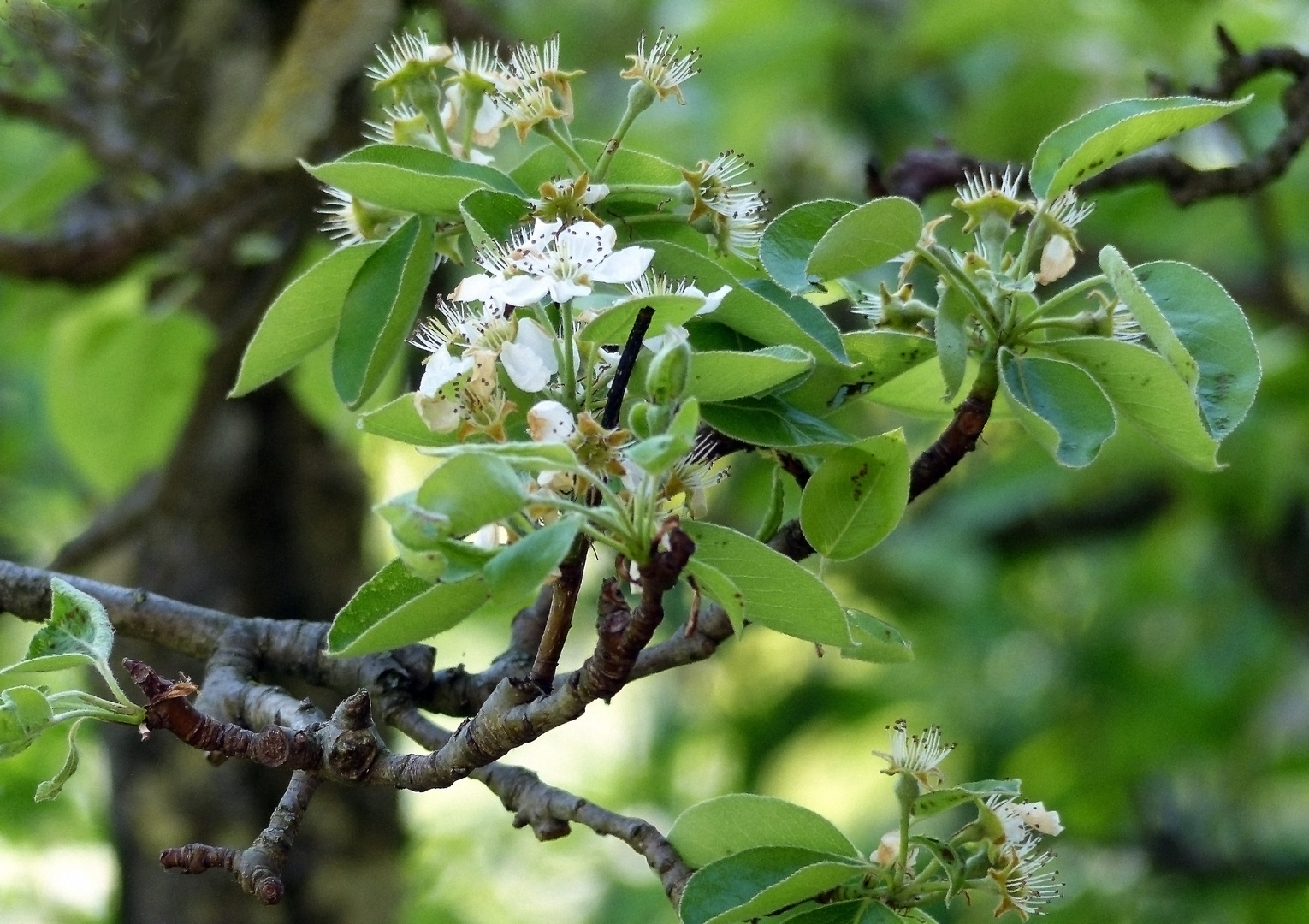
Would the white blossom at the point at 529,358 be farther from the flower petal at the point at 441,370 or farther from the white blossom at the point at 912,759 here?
the white blossom at the point at 912,759

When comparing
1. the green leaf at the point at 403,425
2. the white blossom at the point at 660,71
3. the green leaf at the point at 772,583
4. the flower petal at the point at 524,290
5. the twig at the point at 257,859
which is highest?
the white blossom at the point at 660,71

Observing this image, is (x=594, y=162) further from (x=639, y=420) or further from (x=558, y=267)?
(x=639, y=420)

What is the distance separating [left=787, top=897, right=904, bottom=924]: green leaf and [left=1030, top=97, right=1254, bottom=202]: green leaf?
0.54 meters

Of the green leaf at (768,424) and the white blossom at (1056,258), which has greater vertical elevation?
the white blossom at (1056,258)

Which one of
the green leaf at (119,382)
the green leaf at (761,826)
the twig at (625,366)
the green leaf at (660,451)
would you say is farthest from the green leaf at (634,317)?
the green leaf at (119,382)

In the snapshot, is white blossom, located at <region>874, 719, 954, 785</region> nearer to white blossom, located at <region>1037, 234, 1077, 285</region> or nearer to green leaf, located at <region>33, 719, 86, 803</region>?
white blossom, located at <region>1037, 234, 1077, 285</region>

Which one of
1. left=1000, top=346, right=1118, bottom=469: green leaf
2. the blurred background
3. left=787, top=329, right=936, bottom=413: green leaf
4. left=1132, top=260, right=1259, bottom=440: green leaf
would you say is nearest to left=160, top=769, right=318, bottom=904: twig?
left=787, top=329, right=936, bottom=413: green leaf

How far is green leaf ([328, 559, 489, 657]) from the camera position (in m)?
0.89

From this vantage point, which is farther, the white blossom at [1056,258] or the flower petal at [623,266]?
the white blossom at [1056,258]

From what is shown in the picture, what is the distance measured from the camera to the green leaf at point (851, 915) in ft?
3.50

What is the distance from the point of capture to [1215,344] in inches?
42.2

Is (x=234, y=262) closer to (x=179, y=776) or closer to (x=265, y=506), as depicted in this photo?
(x=265, y=506)

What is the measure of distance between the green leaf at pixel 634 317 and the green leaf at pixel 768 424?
77 mm

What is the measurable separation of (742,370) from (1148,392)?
0.31 metres
